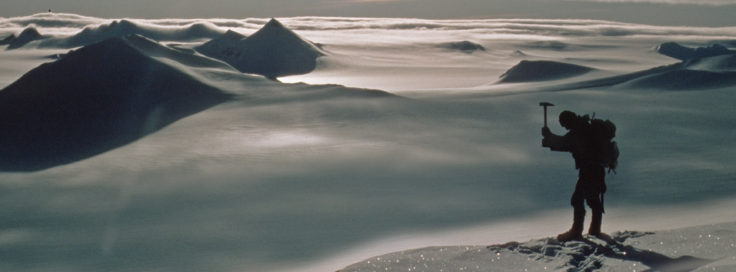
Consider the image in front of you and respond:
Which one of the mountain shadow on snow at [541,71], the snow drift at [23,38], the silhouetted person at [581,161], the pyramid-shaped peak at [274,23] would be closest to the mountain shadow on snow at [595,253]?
the silhouetted person at [581,161]

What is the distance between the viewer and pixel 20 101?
1606 centimetres

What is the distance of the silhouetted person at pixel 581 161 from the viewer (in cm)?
528

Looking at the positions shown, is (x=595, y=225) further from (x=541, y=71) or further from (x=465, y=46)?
(x=465, y=46)

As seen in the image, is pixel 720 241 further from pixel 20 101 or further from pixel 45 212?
pixel 20 101

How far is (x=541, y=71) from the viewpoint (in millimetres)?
36625

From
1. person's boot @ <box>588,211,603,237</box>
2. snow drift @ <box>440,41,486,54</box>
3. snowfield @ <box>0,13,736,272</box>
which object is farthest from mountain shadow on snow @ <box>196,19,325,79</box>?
person's boot @ <box>588,211,603,237</box>

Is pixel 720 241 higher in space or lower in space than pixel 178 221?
higher

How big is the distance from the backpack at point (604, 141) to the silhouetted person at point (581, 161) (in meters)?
0.02

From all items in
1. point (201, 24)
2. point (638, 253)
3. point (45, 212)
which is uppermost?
point (201, 24)

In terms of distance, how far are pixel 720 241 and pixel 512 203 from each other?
369cm

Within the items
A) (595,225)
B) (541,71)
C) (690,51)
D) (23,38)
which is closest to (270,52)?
(541,71)

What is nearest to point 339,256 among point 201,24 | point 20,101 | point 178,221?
point 178,221

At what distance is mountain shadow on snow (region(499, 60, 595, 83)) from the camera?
117 ft

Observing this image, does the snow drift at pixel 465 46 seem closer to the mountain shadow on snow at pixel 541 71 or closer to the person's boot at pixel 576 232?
the mountain shadow on snow at pixel 541 71
